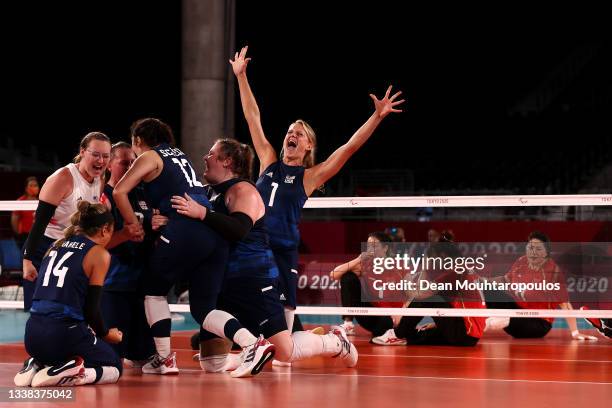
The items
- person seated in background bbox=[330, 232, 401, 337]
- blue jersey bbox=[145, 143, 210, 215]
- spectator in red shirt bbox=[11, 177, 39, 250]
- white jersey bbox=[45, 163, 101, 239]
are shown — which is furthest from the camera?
spectator in red shirt bbox=[11, 177, 39, 250]

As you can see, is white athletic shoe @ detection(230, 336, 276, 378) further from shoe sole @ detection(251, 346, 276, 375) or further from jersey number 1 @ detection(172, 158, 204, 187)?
jersey number 1 @ detection(172, 158, 204, 187)

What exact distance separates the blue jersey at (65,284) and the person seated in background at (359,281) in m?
3.52

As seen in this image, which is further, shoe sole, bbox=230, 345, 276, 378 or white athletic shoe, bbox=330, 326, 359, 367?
white athletic shoe, bbox=330, 326, 359, 367

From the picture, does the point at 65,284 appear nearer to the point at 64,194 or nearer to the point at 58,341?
the point at 58,341

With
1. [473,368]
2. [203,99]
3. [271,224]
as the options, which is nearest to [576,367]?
[473,368]

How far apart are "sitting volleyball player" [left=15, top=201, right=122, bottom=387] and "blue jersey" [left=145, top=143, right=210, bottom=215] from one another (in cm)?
51

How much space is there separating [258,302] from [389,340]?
258 cm

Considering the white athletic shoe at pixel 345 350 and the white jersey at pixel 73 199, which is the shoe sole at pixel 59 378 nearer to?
the white jersey at pixel 73 199

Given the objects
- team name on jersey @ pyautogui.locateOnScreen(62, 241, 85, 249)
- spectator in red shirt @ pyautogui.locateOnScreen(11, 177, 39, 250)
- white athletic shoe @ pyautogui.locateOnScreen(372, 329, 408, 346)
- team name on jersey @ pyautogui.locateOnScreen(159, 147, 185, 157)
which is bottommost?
white athletic shoe @ pyautogui.locateOnScreen(372, 329, 408, 346)

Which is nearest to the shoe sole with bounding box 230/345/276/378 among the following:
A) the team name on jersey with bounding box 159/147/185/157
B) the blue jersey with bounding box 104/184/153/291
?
the blue jersey with bounding box 104/184/153/291

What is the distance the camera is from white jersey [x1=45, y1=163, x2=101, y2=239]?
5.73m

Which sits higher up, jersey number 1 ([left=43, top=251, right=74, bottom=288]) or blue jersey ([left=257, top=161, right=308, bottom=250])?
blue jersey ([left=257, top=161, right=308, bottom=250])

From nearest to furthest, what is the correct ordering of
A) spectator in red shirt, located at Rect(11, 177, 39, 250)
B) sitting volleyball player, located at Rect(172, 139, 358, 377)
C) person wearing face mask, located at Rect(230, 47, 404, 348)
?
sitting volleyball player, located at Rect(172, 139, 358, 377) < person wearing face mask, located at Rect(230, 47, 404, 348) < spectator in red shirt, located at Rect(11, 177, 39, 250)

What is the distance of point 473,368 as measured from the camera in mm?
6059
